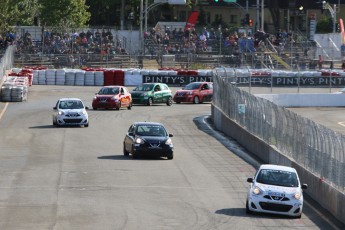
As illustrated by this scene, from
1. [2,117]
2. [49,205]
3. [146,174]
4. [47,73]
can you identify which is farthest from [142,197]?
[47,73]

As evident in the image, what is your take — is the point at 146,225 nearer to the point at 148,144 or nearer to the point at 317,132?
the point at 317,132

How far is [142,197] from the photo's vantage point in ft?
90.8

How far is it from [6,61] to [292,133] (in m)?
38.6

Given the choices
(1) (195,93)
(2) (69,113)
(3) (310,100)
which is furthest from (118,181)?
(3) (310,100)

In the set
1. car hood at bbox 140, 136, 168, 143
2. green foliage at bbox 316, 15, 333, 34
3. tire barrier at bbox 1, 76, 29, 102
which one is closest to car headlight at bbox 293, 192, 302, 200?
car hood at bbox 140, 136, 168, 143

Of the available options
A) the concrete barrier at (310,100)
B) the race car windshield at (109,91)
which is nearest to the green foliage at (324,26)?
the concrete barrier at (310,100)

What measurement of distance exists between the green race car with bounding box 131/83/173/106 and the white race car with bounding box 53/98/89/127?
12.5 metres

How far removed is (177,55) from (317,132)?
2043 inches

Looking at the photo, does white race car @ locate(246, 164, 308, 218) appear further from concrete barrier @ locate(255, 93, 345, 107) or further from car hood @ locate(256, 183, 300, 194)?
concrete barrier @ locate(255, 93, 345, 107)

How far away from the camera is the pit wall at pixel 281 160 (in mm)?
25516

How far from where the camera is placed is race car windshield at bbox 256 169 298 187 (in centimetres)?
2569

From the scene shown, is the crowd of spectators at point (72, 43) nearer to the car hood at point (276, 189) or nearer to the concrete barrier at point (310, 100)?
the concrete barrier at point (310, 100)

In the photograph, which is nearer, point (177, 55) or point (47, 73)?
point (47, 73)

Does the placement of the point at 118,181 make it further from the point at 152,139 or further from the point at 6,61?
the point at 6,61
